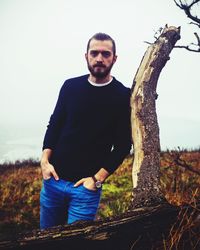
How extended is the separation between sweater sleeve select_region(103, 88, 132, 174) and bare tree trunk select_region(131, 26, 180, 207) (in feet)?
0.27

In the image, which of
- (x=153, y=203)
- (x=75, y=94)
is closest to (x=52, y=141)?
(x=75, y=94)

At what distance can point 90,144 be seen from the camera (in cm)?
312

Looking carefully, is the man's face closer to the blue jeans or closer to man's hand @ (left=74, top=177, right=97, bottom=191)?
man's hand @ (left=74, top=177, right=97, bottom=191)

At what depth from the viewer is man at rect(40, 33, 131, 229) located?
3061 mm

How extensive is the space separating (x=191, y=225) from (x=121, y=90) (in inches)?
64.2

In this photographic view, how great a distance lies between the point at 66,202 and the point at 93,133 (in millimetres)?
845

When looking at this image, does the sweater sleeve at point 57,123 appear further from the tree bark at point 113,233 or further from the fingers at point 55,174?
the tree bark at point 113,233

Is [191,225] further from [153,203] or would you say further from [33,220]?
[33,220]

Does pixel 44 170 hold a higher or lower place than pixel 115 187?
higher

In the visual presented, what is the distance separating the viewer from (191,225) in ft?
7.92

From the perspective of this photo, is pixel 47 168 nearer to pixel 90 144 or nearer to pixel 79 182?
pixel 79 182

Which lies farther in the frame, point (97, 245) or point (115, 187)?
point (115, 187)

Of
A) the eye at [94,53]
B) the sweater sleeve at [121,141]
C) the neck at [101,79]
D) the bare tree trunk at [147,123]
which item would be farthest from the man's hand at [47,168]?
the eye at [94,53]

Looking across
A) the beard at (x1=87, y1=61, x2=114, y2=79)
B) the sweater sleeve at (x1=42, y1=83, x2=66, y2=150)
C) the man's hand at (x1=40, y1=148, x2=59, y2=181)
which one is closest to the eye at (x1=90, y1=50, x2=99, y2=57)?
the beard at (x1=87, y1=61, x2=114, y2=79)
